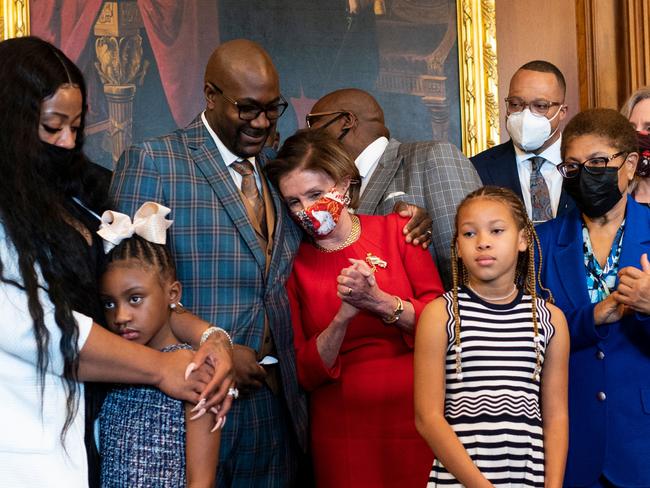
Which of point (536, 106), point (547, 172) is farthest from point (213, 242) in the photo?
point (536, 106)

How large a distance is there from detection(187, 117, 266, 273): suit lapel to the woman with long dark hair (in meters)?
0.55

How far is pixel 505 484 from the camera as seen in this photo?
259 centimetres

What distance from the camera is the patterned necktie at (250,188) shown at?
3287mm

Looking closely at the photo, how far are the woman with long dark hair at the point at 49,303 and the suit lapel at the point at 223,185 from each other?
1.82 feet

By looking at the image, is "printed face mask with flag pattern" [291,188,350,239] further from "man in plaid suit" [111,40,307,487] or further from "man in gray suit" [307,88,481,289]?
"man in gray suit" [307,88,481,289]

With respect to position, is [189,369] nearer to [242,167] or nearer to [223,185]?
[223,185]

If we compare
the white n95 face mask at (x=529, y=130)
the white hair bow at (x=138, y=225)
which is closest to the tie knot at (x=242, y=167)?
the white hair bow at (x=138, y=225)

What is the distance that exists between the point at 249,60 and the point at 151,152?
486 millimetres

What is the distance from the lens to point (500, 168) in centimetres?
432

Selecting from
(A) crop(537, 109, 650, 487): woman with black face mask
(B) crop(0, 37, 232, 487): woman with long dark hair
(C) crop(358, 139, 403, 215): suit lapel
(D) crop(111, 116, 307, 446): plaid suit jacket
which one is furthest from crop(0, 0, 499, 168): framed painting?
(B) crop(0, 37, 232, 487): woman with long dark hair

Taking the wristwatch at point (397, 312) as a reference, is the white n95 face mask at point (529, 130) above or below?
above

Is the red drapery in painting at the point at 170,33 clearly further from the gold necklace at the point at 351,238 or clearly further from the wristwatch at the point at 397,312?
the wristwatch at the point at 397,312

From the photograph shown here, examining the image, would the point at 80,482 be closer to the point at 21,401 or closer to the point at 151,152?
the point at 21,401

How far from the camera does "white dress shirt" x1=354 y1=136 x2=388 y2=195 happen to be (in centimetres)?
382
